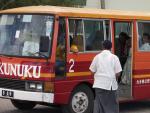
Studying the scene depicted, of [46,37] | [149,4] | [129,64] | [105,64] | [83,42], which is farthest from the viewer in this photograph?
[149,4]

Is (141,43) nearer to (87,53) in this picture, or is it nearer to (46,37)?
(87,53)

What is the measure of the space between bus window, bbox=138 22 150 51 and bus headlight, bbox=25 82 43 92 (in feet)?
10.8

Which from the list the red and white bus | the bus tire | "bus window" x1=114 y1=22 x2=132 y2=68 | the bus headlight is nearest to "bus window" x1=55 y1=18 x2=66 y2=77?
the red and white bus

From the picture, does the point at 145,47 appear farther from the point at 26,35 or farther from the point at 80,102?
the point at 26,35

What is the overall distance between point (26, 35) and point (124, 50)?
120 inches

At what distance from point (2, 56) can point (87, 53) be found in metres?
1.89

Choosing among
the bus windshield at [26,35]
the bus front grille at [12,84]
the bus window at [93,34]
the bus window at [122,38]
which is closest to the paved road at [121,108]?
the bus window at [122,38]

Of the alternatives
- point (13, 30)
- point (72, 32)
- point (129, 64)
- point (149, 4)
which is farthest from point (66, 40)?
point (149, 4)

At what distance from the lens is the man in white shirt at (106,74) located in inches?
432

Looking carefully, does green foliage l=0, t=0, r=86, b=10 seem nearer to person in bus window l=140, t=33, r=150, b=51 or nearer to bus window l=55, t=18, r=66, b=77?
person in bus window l=140, t=33, r=150, b=51

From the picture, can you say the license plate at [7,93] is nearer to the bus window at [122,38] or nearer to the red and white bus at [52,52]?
the red and white bus at [52,52]

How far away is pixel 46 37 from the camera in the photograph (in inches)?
471

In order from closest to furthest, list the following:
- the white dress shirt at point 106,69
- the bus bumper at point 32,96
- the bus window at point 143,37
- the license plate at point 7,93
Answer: the white dress shirt at point 106,69 → the bus bumper at point 32,96 → the license plate at point 7,93 → the bus window at point 143,37

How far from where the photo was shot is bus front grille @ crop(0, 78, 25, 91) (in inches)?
478
